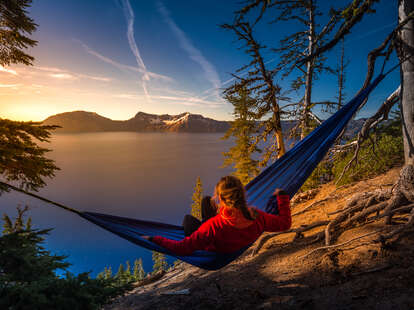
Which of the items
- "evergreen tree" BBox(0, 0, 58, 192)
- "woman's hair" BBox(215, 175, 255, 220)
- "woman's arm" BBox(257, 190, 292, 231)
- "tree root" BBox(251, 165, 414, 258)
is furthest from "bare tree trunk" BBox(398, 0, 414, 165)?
"evergreen tree" BBox(0, 0, 58, 192)

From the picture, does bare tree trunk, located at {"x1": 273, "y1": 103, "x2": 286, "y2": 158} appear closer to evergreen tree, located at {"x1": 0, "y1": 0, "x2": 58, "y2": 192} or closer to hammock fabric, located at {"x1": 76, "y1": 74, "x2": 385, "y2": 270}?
hammock fabric, located at {"x1": 76, "y1": 74, "x2": 385, "y2": 270}

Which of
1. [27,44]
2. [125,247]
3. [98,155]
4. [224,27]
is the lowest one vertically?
[125,247]

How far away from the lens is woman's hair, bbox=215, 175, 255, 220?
1.36 metres

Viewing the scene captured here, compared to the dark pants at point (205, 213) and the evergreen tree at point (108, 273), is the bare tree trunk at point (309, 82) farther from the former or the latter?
the evergreen tree at point (108, 273)

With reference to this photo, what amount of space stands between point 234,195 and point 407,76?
6.48 feet

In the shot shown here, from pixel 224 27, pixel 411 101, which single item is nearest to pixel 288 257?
pixel 411 101

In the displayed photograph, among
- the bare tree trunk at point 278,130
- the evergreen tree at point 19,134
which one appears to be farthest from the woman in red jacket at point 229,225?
the bare tree trunk at point 278,130

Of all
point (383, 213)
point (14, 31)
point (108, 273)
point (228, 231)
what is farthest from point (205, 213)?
point (108, 273)

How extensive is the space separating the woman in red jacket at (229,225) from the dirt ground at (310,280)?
51cm

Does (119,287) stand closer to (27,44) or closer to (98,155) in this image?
(27,44)

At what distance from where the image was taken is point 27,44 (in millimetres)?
3160

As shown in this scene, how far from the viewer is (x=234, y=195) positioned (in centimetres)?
135

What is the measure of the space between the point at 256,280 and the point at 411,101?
7.36 feet

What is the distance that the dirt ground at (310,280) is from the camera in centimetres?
123
